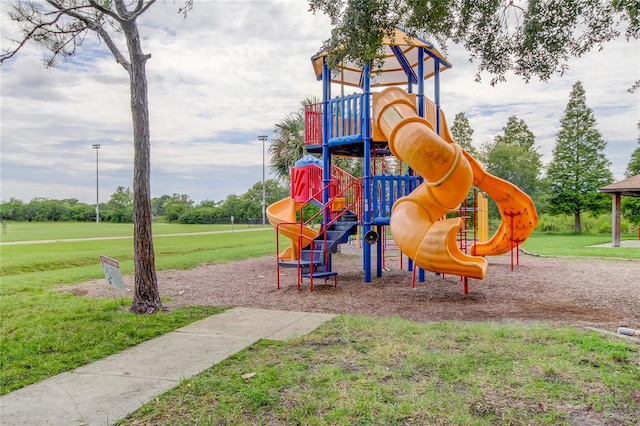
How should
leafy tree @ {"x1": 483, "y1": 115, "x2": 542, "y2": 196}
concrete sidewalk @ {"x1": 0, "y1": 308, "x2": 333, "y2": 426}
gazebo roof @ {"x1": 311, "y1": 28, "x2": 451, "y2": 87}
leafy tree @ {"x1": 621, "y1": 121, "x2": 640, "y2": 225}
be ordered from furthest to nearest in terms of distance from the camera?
leafy tree @ {"x1": 483, "y1": 115, "x2": 542, "y2": 196} → leafy tree @ {"x1": 621, "y1": 121, "x2": 640, "y2": 225} → gazebo roof @ {"x1": 311, "y1": 28, "x2": 451, "y2": 87} → concrete sidewalk @ {"x1": 0, "y1": 308, "x2": 333, "y2": 426}

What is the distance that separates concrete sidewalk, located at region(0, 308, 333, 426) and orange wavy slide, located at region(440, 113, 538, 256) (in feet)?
19.6

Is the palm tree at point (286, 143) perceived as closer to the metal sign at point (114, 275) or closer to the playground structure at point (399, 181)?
the playground structure at point (399, 181)

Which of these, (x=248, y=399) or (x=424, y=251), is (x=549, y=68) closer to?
(x=424, y=251)

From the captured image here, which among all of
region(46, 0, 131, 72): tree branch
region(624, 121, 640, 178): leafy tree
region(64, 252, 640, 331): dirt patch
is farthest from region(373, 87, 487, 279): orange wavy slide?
region(624, 121, 640, 178): leafy tree

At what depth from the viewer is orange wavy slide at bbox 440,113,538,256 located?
10.7m

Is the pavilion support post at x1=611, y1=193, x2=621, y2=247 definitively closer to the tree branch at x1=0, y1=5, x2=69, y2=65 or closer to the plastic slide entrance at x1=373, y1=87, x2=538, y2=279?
the plastic slide entrance at x1=373, y1=87, x2=538, y2=279

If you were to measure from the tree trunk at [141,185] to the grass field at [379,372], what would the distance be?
1.60 feet

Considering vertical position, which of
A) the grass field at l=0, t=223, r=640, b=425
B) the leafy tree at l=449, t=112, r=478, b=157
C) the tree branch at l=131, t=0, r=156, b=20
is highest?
the leafy tree at l=449, t=112, r=478, b=157

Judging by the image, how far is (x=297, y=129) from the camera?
24.4 meters

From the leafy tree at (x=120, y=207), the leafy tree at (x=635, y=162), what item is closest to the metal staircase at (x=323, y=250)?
the leafy tree at (x=635, y=162)

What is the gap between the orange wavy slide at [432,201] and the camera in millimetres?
7531

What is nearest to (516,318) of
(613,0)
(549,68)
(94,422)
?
(549,68)

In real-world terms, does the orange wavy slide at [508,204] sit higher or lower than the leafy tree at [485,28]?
lower

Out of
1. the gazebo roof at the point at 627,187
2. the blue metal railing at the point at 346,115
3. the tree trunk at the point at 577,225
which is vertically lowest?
the tree trunk at the point at 577,225
